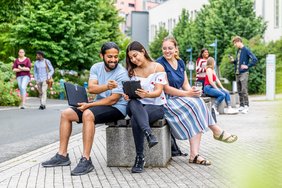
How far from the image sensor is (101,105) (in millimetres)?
6605

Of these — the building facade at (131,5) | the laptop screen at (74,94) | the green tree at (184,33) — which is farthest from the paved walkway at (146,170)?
the building facade at (131,5)

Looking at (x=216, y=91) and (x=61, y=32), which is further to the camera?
(x=61, y=32)

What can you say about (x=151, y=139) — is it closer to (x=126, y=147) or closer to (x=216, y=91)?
(x=126, y=147)

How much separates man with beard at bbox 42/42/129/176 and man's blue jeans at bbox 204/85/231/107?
852 centimetres

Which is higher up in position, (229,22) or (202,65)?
(229,22)

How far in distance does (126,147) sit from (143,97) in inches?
23.7

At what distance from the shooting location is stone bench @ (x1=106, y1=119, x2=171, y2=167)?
652cm

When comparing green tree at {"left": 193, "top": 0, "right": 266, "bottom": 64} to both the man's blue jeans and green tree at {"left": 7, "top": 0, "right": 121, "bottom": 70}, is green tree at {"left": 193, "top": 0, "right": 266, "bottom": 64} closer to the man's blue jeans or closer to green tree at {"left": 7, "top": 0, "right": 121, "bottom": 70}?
green tree at {"left": 7, "top": 0, "right": 121, "bottom": 70}

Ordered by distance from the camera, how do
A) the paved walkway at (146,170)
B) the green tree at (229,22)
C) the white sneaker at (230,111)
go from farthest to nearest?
the green tree at (229,22), the white sneaker at (230,111), the paved walkway at (146,170)

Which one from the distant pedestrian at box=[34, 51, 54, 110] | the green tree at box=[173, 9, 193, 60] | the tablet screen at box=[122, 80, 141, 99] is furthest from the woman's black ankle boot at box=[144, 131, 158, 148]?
the green tree at box=[173, 9, 193, 60]

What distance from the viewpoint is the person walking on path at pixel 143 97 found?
6.23 meters

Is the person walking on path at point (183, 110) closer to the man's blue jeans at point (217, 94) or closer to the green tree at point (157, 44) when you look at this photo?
the man's blue jeans at point (217, 94)

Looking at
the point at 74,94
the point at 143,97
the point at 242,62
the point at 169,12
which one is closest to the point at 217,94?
the point at 242,62

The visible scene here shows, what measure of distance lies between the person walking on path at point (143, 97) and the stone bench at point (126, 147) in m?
0.15
